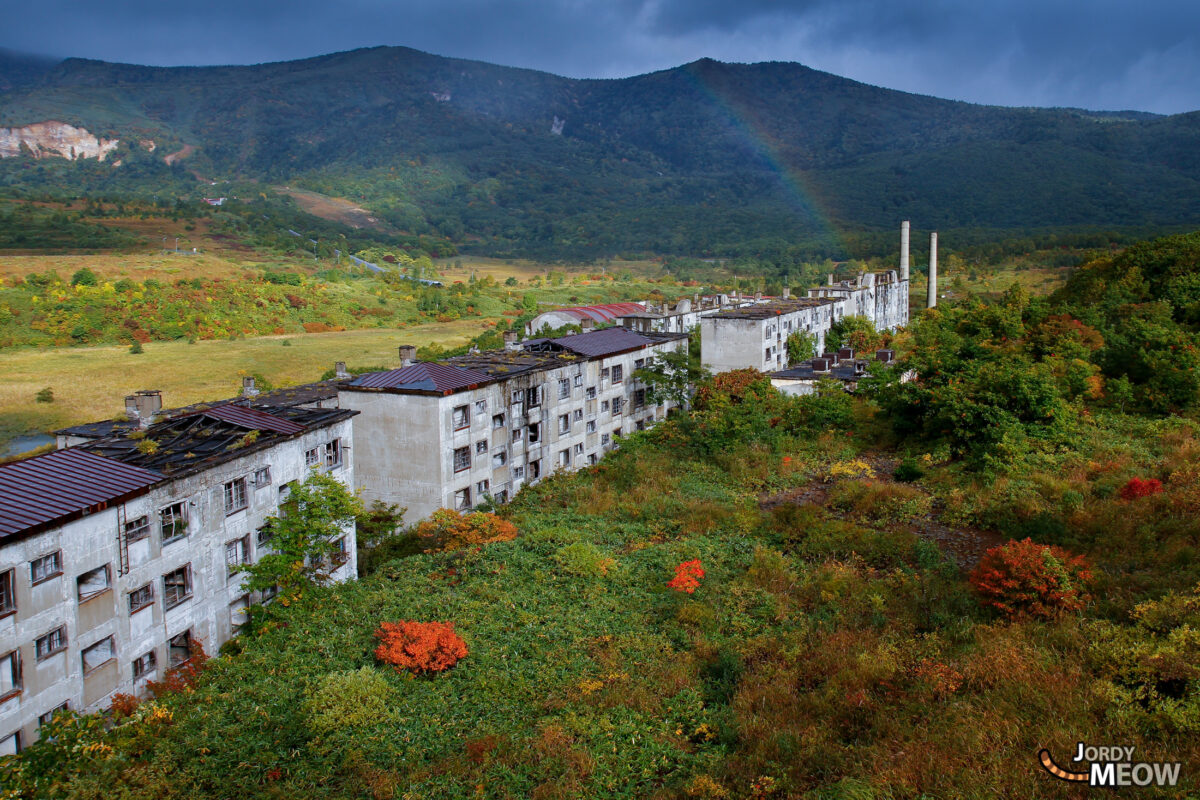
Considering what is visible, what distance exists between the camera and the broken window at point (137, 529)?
70.7 feet

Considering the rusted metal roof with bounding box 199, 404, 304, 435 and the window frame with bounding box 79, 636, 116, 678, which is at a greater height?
the rusted metal roof with bounding box 199, 404, 304, 435

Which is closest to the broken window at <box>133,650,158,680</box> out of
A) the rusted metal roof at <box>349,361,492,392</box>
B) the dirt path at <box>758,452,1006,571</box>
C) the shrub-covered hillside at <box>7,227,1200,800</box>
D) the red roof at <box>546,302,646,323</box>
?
the shrub-covered hillside at <box>7,227,1200,800</box>

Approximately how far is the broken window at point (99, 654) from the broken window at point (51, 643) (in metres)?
0.82

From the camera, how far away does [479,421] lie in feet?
131

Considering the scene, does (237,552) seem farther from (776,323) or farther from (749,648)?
(776,323)

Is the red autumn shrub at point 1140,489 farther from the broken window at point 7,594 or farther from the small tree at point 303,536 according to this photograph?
the broken window at point 7,594

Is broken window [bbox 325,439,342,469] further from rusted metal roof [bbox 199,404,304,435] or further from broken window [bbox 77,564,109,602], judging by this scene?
broken window [bbox 77,564,109,602]

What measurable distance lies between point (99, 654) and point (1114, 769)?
22122 mm

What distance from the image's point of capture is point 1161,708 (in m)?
14.8

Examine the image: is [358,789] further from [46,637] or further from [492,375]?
[492,375]

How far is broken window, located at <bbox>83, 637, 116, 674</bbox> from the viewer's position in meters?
20.5

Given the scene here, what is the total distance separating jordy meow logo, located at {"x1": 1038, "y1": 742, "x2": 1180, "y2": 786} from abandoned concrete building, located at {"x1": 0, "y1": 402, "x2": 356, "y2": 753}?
821 inches

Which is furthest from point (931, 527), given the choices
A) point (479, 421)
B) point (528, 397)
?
point (528, 397)

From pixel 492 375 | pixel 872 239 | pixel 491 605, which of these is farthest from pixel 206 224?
pixel 491 605
